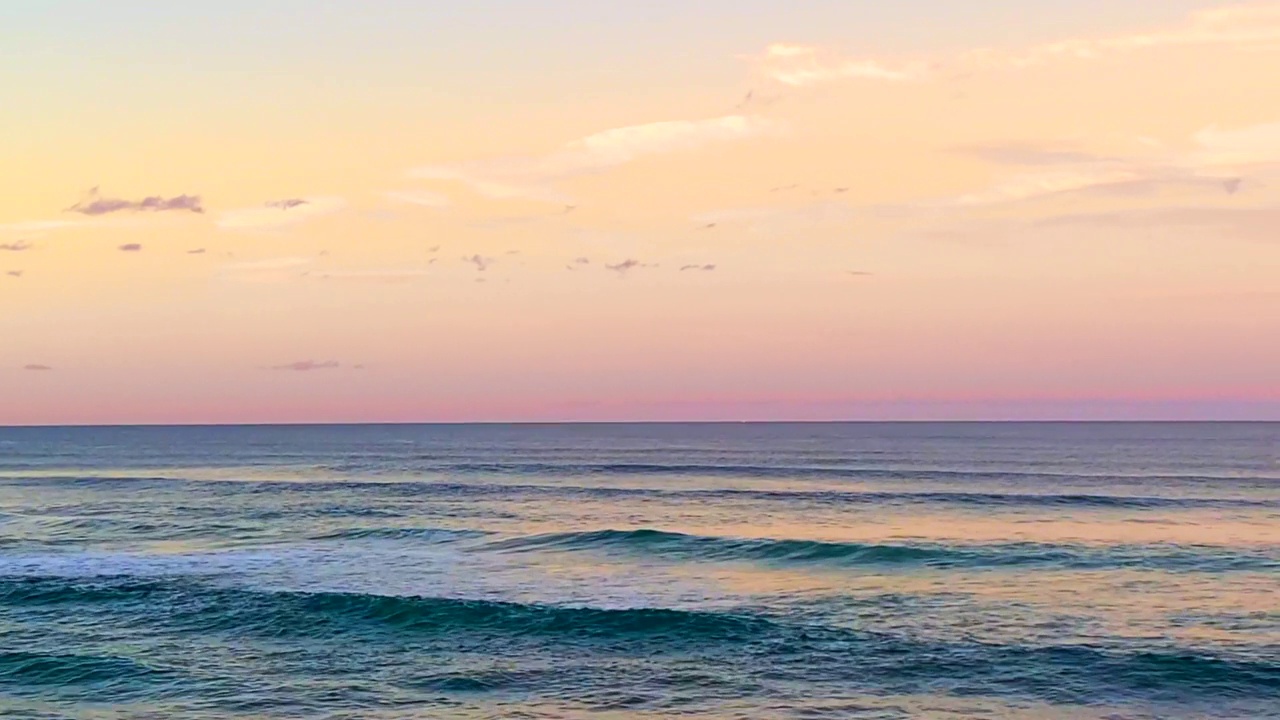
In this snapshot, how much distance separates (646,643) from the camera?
3028 cm

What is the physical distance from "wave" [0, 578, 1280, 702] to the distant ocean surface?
10 cm

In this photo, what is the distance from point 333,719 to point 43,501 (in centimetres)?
6337

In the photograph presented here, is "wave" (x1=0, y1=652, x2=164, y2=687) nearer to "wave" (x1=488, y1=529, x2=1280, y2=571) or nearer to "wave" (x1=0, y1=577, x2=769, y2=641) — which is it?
"wave" (x1=0, y1=577, x2=769, y2=641)

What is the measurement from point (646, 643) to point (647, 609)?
4000 mm

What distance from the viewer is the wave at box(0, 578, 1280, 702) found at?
2622 cm

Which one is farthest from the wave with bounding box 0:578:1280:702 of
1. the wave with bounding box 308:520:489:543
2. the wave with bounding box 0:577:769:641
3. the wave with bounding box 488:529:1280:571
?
the wave with bounding box 308:520:489:543

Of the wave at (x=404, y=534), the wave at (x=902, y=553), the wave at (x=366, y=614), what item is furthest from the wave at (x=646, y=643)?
the wave at (x=404, y=534)

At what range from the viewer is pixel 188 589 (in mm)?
39094

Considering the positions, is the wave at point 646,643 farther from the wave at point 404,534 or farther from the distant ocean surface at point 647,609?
the wave at point 404,534

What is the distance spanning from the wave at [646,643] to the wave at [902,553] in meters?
12.2

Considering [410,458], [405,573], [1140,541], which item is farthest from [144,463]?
[1140,541]

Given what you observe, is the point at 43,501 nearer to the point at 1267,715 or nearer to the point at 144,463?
the point at 144,463

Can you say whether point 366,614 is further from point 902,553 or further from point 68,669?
point 902,553

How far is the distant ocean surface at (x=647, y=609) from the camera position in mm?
25688
